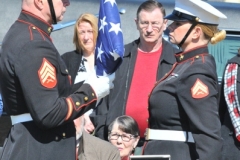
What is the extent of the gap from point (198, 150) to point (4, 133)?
3.34 meters

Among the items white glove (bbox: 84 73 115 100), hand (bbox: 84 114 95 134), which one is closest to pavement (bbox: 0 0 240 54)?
hand (bbox: 84 114 95 134)

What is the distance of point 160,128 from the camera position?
430 cm

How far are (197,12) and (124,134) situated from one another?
1.46m

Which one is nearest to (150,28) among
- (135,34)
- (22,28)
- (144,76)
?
(144,76)

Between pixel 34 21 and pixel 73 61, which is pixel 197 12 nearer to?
pixel 34 21

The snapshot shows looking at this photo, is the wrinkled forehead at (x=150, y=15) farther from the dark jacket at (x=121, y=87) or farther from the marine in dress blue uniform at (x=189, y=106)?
the marine in dress blue uniform at (x=189, y=106)

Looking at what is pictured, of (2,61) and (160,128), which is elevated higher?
(2,61)

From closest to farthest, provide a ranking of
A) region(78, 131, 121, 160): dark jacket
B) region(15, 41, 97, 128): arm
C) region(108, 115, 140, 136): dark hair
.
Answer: region(15, 41, 97, 128): arm
region(78, 131, 121, 160): dark jacket
region(108, 115, 140, 136): dark hair

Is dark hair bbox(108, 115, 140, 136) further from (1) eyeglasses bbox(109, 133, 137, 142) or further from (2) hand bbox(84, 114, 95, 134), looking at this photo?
(2) hand bbox(84, 114, 95, 134)

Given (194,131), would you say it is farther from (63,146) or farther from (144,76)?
(144,76)

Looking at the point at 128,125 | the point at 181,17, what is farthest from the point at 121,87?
the point at 181,17

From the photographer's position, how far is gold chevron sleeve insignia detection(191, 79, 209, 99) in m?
4.07

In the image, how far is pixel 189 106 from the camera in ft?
13.4

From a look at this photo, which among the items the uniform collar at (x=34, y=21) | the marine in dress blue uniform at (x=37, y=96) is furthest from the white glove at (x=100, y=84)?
the uniform collar at (x=34, y=21)
